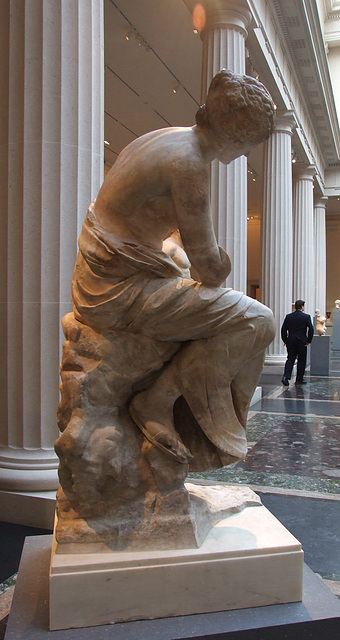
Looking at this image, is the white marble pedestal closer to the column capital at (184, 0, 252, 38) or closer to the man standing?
the column capital at (184, 0, 252, 38)

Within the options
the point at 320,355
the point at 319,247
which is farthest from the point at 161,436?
the point at 319,247

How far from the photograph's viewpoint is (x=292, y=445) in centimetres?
625

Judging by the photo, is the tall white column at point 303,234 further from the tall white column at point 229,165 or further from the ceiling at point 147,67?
the tall white column at point 229,165

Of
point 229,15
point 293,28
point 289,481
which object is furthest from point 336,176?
point 289,481

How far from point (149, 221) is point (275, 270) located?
11.0 metres

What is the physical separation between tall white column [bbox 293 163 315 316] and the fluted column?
45.9 ft

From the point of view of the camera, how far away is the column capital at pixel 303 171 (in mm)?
17875

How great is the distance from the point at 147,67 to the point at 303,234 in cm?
833

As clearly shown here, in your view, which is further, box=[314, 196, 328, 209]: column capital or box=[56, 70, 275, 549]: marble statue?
box=[314, 196, 328, 209]: column capital

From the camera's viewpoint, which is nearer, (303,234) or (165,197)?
(165,197)

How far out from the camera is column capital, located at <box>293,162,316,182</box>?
17875mm

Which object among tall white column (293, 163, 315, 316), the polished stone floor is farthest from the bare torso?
tall white column (293, 163, 315, 316)

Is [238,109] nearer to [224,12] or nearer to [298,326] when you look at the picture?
[224,12]

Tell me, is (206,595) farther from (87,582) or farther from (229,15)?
(229,15)
